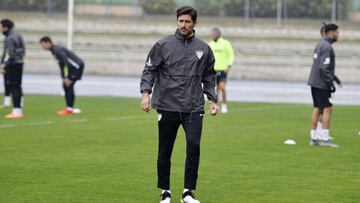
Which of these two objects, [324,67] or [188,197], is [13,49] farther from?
[188,197]

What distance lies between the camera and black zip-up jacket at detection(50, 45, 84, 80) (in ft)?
81.4

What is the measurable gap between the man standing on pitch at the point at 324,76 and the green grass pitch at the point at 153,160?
22.8 inches

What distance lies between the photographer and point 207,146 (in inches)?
693

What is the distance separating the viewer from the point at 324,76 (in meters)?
17.2

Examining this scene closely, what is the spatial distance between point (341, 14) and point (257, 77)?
455 cm

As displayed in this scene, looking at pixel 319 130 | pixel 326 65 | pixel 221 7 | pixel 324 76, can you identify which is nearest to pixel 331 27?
pixel 326 65

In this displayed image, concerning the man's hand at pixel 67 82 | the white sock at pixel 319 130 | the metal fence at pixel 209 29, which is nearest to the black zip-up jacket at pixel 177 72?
the white sock at pixel 319 130

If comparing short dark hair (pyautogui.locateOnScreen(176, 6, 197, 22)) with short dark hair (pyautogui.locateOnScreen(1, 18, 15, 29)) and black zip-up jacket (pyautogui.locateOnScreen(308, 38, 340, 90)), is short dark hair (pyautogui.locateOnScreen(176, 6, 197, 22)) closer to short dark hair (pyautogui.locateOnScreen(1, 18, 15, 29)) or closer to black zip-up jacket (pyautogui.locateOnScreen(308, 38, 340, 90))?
black zip-up jacket (pyautogui.locateOnScreen(308, 38, 340, 90))

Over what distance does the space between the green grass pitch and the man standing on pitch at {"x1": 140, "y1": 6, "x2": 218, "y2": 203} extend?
1.97 feet

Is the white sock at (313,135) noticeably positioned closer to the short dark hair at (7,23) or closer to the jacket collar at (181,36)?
the jacket collar at (181,36)

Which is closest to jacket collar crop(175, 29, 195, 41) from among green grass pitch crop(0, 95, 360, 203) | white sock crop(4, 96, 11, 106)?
green grass pitch crop(0, 95, 360, 203)

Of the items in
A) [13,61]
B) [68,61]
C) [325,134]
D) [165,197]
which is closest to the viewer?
[165,197]

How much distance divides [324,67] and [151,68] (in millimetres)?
6475

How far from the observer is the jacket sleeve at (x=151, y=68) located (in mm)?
11266
